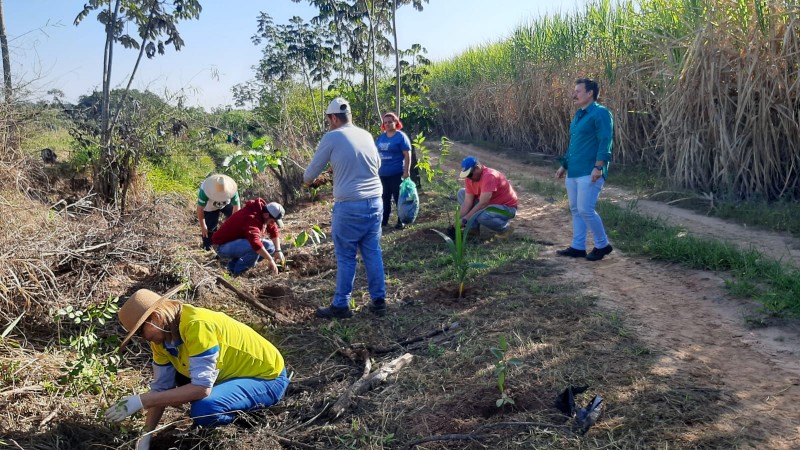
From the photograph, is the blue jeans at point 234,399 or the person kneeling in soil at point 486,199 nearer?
the blue jeans at point 234,399

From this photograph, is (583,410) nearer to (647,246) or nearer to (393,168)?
(647,246)

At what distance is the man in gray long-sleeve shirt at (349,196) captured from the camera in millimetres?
4559

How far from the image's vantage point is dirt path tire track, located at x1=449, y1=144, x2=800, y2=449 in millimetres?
3014

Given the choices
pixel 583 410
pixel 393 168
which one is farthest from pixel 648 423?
pixel 393 168

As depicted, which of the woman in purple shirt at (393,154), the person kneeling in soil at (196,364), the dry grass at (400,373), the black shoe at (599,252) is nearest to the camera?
the person kneeling in soil at (196,364)

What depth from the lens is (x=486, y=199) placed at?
21.4 ft

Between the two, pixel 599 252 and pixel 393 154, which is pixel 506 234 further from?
pixel 393 154

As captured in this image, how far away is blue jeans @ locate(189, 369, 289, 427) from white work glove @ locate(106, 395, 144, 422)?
28cm

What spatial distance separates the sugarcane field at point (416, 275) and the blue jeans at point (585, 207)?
0.8 inches

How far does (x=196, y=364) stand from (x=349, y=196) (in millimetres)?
1905

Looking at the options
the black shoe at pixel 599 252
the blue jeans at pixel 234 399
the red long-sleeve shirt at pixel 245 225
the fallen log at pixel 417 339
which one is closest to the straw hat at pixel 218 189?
the red long-sleeve shirt at pixel 245 225

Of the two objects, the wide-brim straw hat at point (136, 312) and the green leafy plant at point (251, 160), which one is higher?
the green leafy plant at point (251, 160)

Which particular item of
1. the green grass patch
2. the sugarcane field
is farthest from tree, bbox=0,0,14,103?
the green grass patch

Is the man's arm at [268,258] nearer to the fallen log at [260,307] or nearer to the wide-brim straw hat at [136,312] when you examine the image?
the fallen log at [260,307]
